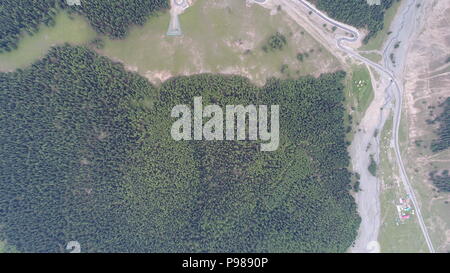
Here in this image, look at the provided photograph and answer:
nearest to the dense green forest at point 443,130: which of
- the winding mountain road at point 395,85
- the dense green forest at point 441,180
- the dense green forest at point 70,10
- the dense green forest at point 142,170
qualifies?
the dense green forest at point 441,180

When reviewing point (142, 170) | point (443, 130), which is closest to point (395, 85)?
point (443, 130)

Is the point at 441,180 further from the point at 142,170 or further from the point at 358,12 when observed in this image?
the point at 142,170

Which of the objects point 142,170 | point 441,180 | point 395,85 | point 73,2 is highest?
point 73,2

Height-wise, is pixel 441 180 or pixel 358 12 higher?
pixel 358 12

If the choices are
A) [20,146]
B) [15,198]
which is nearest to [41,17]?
[20,146]

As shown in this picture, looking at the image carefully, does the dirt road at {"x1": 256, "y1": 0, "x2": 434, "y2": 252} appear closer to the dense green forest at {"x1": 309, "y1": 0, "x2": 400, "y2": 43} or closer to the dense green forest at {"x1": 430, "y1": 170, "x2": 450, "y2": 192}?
the dense green forest at {"x1": 309, "y1": 0, "x2": 400, "y2": 43}

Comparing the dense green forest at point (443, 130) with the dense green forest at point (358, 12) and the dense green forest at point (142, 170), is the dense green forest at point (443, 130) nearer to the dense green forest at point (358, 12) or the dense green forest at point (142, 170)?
the dense green forest at point (358, 12)

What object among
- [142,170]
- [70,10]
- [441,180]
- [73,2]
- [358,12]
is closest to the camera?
[73,2]
